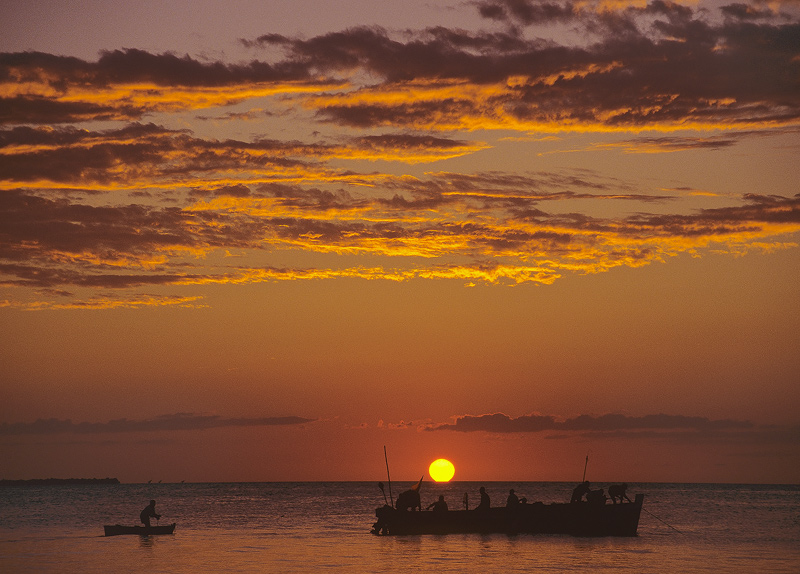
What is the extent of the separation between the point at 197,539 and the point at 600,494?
22.5 metres

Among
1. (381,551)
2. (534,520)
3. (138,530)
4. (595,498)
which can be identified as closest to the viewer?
(381,551)

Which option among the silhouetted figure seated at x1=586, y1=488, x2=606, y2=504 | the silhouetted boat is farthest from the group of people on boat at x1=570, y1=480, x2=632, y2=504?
the silhouetted boat

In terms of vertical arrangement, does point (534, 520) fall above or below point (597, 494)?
below

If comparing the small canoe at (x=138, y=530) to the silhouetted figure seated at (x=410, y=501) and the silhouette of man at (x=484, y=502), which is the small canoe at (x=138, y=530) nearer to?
the silhouetted figure seated at (x=410, y=501)

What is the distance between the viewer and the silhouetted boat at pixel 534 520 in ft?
159

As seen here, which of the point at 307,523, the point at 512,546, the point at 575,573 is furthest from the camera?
the point at 307,523

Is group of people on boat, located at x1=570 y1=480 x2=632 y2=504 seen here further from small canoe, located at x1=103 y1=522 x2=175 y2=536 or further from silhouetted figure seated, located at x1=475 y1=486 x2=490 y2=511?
small canoe, located at x1=103 y1=522 x2=175 y2=536

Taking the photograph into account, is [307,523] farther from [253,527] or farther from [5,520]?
[5,520]

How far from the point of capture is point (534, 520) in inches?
1928

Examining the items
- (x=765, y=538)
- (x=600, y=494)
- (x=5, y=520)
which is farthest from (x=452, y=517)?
(x=5, y=520)

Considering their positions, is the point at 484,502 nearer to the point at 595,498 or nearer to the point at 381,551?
the point at 595,498

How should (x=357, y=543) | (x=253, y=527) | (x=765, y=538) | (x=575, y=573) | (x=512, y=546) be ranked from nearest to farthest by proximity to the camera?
(x=575, y=573)
(x=512, y=546)
(x=357, y=543)
(x=765, y=538)
(x=253, y=527)

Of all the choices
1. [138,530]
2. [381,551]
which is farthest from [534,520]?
[138,530]

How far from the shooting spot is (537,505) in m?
49.6
